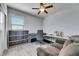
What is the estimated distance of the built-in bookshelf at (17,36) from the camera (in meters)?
1.78

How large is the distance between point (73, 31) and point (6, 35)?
1285 millimetres

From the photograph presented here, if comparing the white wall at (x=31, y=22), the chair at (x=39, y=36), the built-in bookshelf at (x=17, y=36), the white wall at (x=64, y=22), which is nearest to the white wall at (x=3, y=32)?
the built-in bookshelf at (x=17, y=36)

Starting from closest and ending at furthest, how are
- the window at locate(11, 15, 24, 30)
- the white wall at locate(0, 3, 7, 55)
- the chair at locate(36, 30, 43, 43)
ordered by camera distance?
the white wall at locate(0, 3, 7, 55)
the window at locate(11, 15, 24, 30)
the chair at locate(36, 30, 43, 43)

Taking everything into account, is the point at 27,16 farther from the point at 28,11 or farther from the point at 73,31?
the point at 73,31

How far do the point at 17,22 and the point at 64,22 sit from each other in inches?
38.2

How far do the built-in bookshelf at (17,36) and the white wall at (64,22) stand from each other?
430 mm

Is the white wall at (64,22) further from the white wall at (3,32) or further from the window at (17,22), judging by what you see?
the white wall at (3,32)

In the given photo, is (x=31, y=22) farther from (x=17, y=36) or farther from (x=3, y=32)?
(x=3, y=32)

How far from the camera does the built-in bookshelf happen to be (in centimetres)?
178

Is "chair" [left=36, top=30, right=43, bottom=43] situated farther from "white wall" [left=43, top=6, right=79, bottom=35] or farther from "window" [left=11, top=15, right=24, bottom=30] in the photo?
"window" [left=11, top=15, right=24, bottom=30]

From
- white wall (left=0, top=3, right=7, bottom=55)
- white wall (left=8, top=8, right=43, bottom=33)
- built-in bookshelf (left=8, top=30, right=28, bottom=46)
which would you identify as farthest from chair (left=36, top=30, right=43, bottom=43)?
white wall (left=0, top=3, right=7, bottom=55)

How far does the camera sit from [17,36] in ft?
5.96

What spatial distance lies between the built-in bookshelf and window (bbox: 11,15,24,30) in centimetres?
8

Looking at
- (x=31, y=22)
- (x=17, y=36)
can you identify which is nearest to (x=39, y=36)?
(x=31, y=22)
